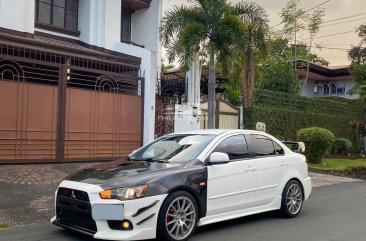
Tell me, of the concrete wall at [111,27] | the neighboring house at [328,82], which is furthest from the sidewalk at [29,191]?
the neighboring house at [328,82]

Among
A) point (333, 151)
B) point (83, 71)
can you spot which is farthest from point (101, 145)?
point (333, 151)

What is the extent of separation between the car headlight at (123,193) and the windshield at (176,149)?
3.74ft

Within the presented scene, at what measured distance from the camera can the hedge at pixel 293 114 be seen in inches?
761

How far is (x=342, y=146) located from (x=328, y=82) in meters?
12.0

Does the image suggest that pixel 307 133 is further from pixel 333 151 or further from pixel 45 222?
pixel 45 222

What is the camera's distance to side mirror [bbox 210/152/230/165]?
659cm

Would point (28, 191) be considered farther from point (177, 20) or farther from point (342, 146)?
point (342, 146)

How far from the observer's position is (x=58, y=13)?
658 inches

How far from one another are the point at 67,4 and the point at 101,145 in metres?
Answer: 6.07

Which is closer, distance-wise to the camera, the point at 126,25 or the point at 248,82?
the point at 248,82

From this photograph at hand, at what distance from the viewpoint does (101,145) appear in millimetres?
14586

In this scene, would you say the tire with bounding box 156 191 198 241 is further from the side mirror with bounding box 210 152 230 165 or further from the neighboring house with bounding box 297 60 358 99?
the neighboring house with bounding box 297 60 358 99

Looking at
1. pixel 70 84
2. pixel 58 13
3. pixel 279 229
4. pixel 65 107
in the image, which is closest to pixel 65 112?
pixel 65 107

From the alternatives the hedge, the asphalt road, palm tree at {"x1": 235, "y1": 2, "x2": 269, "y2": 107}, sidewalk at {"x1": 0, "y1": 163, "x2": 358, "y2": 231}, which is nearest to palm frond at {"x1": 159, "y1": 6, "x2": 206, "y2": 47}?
palm tree at {"x1": 235, "y1": 2, "x2": 269, "y2": 107}
